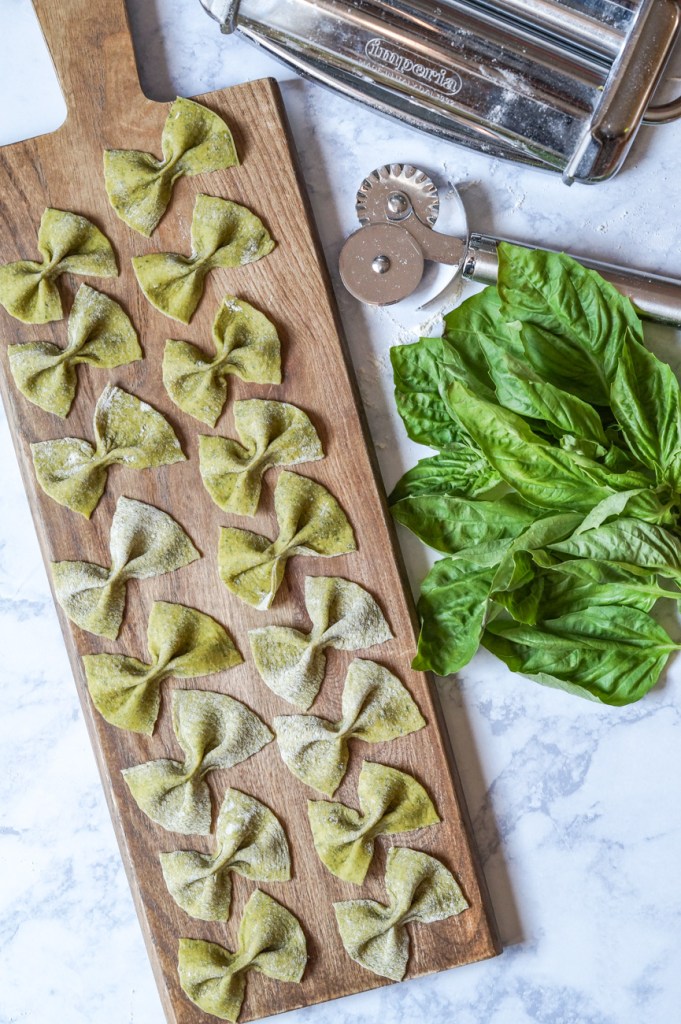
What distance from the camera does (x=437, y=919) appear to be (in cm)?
105

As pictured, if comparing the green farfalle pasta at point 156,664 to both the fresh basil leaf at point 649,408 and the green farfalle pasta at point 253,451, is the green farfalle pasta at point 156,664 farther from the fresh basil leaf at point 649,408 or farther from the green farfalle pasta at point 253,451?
the fresh basil leaf at point 649,408

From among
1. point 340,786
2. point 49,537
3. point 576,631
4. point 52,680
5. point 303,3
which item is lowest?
point 340,786

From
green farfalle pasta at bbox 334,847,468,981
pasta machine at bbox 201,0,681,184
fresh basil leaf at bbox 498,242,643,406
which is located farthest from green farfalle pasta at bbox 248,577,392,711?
pasta machine at bbox 201,0,681,184

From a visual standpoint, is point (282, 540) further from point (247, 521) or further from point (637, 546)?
point (637, 546)

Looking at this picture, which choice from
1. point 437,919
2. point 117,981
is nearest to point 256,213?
point 437,919

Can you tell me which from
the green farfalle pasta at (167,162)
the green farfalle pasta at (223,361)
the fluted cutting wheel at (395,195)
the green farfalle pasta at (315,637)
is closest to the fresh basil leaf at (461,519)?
the green farfalle pasta at (315,637)

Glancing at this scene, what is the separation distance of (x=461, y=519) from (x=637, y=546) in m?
0.19

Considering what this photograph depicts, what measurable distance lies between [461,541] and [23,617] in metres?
0.56

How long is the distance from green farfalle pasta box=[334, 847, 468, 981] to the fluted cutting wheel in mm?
743

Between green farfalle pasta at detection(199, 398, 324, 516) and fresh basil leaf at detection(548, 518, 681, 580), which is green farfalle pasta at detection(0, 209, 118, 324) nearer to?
green farfalle pasta at detection(199, 398, 324, 516)

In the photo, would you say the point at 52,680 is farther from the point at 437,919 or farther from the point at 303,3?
the point at 303,3

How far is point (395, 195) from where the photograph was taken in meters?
1.06

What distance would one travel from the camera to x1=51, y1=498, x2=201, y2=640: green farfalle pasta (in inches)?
41.2

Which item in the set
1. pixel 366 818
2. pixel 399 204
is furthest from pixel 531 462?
pixel 366 818
